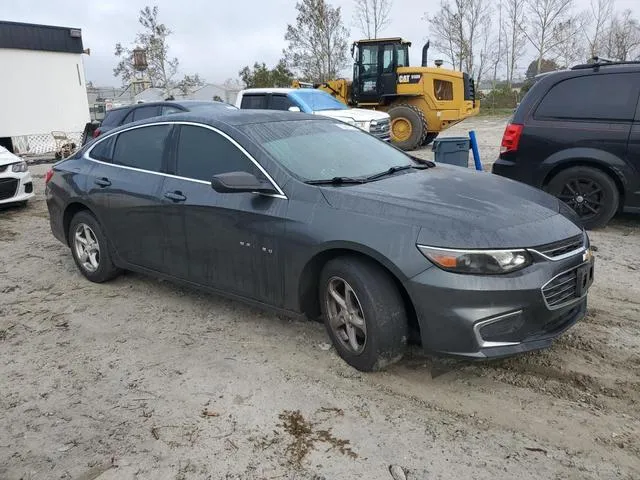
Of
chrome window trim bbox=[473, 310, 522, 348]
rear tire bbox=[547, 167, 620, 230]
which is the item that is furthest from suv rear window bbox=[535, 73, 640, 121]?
chrome window trim bbox=[473, 310, 522, 348]

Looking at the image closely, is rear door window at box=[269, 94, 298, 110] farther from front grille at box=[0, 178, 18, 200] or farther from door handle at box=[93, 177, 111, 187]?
door handle at box=[93, 177, 111, 187]

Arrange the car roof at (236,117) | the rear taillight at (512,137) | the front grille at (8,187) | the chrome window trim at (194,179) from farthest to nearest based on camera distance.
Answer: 1. the front grille at (8,187)
2. the rear taillight at (512,137)
3. the car roof at (236,117)
4. the chrome window trim at (194,179)

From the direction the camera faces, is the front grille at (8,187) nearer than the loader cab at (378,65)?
Yes

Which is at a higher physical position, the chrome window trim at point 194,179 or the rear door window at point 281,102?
the rear door window at point 281,102

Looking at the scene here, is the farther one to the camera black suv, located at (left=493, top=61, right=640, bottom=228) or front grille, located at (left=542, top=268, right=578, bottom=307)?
black suv, located at (left=493, top=61, right=640, bottom=228)

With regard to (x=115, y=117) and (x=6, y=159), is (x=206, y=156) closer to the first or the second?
(x=6, y=159)

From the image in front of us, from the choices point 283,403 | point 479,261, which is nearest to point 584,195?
point 479,261

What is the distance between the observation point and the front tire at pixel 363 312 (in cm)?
321

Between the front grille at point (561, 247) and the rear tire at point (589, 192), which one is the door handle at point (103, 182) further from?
the rear tire at point (589, 192)

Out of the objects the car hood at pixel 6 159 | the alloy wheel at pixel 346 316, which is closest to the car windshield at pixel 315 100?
the car hood at pixel 6 159

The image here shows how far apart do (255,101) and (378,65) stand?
181 inches

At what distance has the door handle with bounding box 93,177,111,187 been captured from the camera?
16.1 ft

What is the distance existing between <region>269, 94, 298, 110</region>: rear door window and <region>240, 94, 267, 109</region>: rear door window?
198 mm

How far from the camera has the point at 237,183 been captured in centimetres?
361
